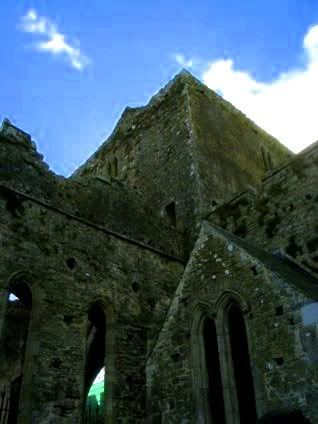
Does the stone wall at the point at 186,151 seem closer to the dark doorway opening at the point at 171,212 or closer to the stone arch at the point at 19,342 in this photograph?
the dark doorway opening at the point at 171,212

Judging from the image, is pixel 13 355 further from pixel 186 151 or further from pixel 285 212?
pixel 285 212

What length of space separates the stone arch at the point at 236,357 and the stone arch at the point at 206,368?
314 millimetres

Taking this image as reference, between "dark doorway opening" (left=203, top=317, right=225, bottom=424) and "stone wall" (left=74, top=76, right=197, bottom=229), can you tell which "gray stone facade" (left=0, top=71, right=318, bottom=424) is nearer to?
"dark doorway opening" (left=203, top=317, right=225, bottom=424)

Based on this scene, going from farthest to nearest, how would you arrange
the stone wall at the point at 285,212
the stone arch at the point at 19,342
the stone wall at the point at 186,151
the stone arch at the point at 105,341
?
1. the stone wall at the point at 186,151
2. the stone wall at the point at 285,212
3. the stone arch at the point at 105,341
4. the stone arch at the point at 19,342

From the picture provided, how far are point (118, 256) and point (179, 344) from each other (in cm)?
327

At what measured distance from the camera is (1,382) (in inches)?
598

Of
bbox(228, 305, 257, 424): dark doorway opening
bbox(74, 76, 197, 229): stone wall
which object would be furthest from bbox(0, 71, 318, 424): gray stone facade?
bbox(74, 76, 197, 229): stone wall

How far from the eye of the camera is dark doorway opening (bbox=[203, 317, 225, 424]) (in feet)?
28.9

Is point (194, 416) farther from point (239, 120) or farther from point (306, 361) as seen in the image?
point (239, 120)

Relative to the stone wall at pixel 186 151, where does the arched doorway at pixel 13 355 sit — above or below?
below

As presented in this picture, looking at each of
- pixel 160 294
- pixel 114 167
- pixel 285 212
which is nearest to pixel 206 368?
pixel 160 294

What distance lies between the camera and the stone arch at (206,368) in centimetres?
876

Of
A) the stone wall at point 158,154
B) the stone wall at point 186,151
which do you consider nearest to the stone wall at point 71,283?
the stone wall at point 158,154

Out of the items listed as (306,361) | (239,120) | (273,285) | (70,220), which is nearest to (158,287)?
(70,220)
